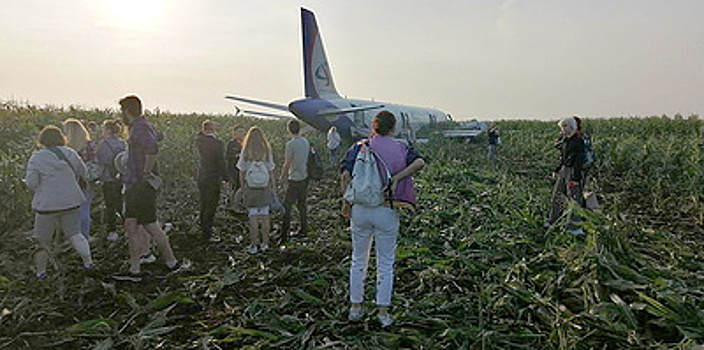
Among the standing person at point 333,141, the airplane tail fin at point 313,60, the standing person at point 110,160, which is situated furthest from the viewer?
the airplane tail fin at point 313,60

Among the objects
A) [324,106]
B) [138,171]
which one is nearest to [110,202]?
[138,171]

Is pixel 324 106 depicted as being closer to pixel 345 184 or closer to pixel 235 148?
pixel 235 148

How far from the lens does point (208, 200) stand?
6121mm

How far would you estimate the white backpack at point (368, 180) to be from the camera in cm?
335

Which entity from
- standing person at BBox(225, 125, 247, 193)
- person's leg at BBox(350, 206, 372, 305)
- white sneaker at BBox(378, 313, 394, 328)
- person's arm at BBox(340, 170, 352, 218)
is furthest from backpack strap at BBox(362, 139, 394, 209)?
standing person at BBox(225, 125, 247, 193)

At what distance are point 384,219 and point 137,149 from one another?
2.67 metres

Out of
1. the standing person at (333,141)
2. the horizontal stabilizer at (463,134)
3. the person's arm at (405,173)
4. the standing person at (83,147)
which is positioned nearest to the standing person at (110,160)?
the standing person at (83,147)

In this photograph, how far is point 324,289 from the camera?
4363 millimetres

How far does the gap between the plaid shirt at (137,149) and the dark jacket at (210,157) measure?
136cm

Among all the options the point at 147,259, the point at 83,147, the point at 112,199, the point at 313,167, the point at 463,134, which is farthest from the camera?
the point at 463,134

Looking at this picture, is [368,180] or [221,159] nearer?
[368,180]

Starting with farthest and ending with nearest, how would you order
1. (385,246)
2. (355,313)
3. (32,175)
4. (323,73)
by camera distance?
(323,73) < (32,175) < (355,313) < (385,246)

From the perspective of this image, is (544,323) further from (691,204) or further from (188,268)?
(691,204)

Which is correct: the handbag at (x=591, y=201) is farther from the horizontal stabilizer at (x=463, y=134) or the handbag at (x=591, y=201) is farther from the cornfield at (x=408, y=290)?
the horizontal stabilizer at (x=463, y=134)
